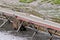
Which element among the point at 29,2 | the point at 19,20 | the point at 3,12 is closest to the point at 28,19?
the point at 19,20

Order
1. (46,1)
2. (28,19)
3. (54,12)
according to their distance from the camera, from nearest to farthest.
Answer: (28,19) → (54,12) → (46,1)

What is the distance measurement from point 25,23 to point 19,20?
36 cm

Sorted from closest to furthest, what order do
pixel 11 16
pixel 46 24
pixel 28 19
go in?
pixel 46 24, pixel 28 19, pixel 11 16

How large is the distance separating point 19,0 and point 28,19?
5.42 meters

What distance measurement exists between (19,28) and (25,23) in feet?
1.29

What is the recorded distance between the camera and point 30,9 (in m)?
15.1

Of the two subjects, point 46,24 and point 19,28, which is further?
point 19,28

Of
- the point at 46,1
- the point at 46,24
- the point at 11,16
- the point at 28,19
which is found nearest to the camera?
the point at 46,24

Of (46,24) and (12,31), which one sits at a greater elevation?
(46,24)

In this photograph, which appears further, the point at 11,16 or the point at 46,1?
the point at 46,1

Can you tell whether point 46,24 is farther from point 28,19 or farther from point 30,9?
point 30,9

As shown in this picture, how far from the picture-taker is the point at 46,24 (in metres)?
11.3

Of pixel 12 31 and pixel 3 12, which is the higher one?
pixel 3 12

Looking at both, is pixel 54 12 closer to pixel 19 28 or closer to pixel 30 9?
pixel 30 9
